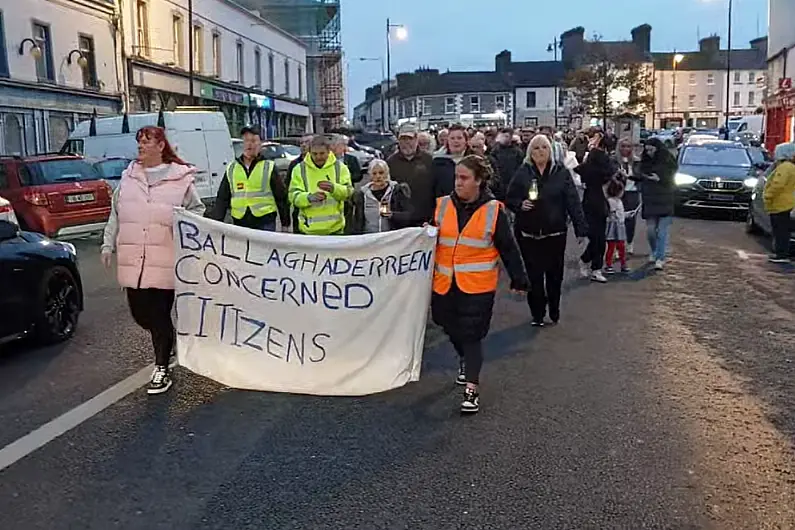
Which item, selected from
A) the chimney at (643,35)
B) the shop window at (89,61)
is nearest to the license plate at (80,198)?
the shop window at (89,61)

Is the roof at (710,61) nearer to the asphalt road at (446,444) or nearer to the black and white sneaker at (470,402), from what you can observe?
the asphalt road at (446,444)

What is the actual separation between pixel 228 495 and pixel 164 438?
107 cm

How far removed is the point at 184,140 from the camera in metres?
20.2

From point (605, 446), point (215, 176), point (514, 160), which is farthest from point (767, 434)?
point (215, 176)

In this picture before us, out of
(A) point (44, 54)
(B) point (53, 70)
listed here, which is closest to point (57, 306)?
(A) point (44, 54)

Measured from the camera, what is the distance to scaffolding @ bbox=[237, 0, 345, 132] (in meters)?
68.9

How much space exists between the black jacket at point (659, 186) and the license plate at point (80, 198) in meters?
9.52

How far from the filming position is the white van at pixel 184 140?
65.8 ft

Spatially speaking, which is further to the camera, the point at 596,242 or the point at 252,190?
the point at 596,242

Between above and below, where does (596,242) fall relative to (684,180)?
below

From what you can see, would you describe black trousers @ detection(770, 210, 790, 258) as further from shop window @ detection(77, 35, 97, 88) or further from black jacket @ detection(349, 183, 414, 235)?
shop window @ detection(77, 35, 97, 88)

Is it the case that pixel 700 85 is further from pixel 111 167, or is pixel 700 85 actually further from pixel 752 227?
pixel 111 167

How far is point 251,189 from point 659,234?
6575 millimetres

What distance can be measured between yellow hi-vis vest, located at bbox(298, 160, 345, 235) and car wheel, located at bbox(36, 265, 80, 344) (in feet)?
7.83
